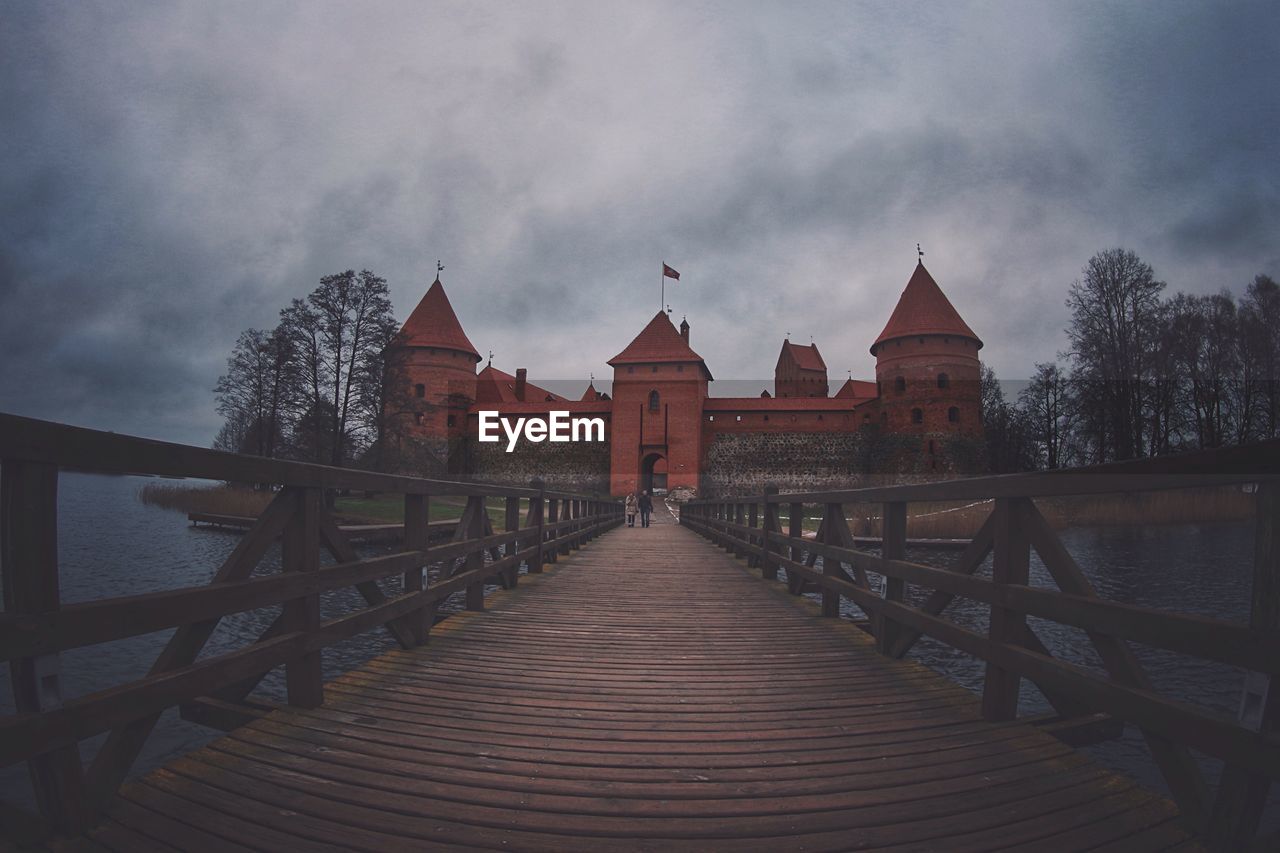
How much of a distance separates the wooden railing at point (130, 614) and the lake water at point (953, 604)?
149 centimetres

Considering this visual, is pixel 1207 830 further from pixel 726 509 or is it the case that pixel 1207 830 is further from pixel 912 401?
pixel 912 401

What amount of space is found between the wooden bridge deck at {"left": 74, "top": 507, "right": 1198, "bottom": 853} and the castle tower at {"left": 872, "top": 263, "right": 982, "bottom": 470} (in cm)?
3911

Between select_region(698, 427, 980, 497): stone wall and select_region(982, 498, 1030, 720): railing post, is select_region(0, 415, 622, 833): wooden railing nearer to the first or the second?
select_region(982, 498, 1030, 720): railing post

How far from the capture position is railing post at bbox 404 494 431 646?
13.3ft

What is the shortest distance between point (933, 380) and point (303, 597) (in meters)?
41.5

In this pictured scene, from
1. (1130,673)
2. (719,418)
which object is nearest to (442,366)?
(719,418)

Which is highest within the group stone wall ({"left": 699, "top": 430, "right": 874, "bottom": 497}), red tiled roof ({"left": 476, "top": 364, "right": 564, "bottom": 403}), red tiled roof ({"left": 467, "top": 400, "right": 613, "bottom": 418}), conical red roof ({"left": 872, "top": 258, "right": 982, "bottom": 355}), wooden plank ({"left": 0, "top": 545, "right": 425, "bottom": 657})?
conical red roof ({"left": 872, "top": 258, "right": 982, "bottom": 355})

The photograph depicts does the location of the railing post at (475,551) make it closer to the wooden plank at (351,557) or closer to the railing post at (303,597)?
the wooden plank at (351,557)

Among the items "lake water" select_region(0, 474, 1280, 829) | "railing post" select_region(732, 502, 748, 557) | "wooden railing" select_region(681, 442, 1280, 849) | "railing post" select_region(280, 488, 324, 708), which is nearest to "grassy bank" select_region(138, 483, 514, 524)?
"lake water" select_region(0, 474, 1280, 829)

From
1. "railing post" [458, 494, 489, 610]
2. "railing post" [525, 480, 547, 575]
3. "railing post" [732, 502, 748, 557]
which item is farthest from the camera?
"railing post" [732, 502, 748, 557]

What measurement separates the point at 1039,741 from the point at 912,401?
40443 mm

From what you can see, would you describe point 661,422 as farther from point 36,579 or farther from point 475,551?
point 36,579

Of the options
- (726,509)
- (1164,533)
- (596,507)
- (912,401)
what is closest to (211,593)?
(726,509)

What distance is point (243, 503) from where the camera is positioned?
1981 cm
